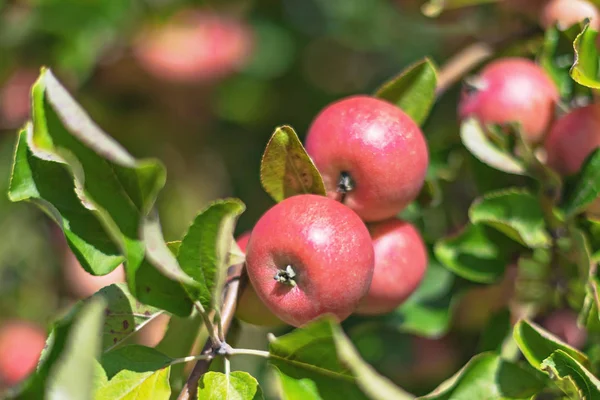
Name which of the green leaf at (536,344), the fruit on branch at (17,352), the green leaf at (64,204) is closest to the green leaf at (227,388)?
the green leaf at (64,204)

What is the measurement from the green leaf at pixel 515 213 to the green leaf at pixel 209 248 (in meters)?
0.34

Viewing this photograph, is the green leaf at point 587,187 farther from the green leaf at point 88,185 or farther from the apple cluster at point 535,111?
the green leaf at point 88,185

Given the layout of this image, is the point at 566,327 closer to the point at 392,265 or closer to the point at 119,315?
the point at 392,265

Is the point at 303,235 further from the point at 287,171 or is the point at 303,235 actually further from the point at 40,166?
the point at 40,166

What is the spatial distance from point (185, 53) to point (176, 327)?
43.0 inches

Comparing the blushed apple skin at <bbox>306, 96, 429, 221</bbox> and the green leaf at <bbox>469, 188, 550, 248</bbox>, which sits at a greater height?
the blushed apple skin at <bbox>306, 96, 429, 221</bbox>

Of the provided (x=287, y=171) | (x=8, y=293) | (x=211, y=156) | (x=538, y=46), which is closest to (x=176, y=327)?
(x=287, y=171)

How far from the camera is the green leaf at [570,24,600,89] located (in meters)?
0.78

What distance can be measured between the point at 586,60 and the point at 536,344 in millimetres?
301

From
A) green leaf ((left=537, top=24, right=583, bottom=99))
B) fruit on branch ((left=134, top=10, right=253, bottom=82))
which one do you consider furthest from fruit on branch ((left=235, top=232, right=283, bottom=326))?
fruit on branch ((left=134, top=10, right=253, bottom=82))

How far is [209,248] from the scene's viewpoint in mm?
712

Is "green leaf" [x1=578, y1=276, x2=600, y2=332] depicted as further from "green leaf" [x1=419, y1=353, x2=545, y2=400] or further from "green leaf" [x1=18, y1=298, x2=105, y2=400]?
"green leaf" [x1=18, y1=298, x2=105, y2=400]

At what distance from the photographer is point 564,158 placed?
901 mm

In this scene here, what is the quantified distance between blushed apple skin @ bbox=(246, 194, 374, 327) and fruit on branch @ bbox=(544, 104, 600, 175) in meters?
0.31
